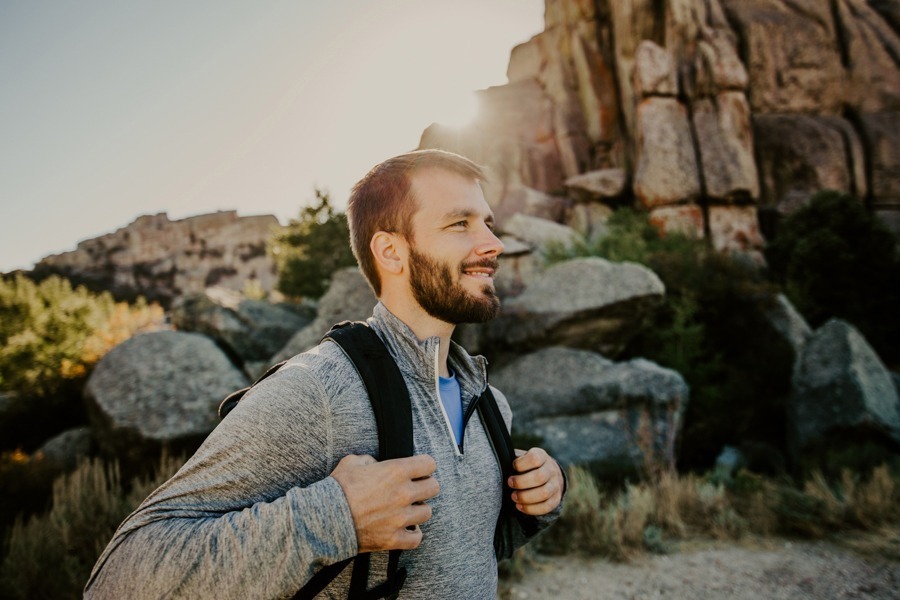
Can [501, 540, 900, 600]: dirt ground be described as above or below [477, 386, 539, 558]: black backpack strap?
below

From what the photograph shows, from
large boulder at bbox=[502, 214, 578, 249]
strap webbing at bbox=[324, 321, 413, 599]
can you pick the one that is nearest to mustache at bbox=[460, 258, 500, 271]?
strap webbing at bbox=[324, 321, 413, 599]

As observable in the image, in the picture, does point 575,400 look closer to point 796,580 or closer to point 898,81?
point 796,580

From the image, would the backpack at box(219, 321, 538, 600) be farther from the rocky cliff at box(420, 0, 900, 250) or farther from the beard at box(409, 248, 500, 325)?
the rocky cliff at box(420, 0, 900, 250)

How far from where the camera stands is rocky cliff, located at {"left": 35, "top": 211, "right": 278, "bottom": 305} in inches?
2293

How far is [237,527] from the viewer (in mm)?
925

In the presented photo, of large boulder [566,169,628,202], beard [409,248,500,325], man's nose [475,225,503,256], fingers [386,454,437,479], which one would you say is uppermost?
large boulder [566,169,628,202]

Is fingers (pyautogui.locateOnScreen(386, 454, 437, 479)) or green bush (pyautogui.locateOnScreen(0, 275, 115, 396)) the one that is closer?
fingers (pyautogui.locateOnScreen(386, 454, 437, 479))

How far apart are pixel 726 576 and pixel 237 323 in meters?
8.41

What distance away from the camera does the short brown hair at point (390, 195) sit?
1655mm

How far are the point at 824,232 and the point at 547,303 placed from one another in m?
14.0

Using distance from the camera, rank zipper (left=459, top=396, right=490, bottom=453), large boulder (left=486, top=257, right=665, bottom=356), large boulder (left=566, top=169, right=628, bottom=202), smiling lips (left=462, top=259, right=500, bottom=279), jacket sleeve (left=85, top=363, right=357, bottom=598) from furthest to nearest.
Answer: large boulder (left=566, top=169, right=628, bottom=202) < large boulder (left=486, top=257, right=665, bottom=356) < smiling lips (left=462, top=259, right=500, bottom=279) < zipper (left=459, top=396, right=490, bottom=453) < jacket sleeve (left=85, top=363, right=357, bottom=598)

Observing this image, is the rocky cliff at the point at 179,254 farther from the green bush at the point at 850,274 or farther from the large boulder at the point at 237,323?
the green bush at the point at 850,274

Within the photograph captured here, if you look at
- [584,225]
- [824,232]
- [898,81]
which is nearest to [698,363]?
[824,232]

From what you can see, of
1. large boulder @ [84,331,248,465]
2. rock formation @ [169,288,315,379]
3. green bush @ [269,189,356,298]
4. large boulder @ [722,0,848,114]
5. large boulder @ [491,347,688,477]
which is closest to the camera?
large boulder @ [84,331,248,465]
